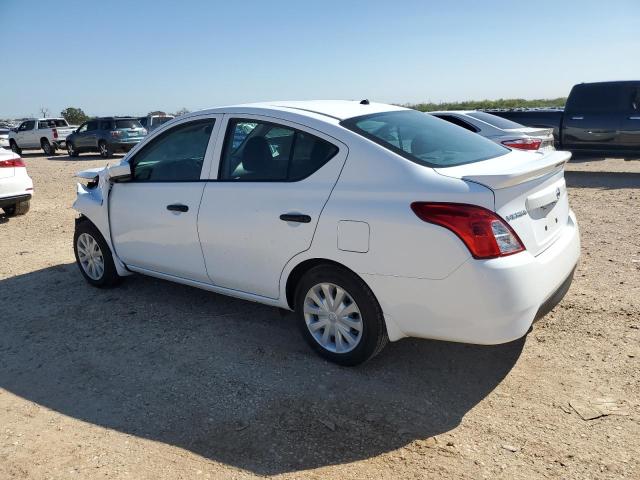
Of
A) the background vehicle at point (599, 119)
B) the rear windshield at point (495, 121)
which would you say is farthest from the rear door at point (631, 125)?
the rear windshield at point (495, 121)

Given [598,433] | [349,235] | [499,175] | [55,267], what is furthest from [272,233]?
[55,267]

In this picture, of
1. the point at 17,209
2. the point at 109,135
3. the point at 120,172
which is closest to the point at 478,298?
the point at 120,172

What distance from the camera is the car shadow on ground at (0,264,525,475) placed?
2967 millimetres

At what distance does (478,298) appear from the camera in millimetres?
2951

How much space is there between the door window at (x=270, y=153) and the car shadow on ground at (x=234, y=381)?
1227mm

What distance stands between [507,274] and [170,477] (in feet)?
6.49

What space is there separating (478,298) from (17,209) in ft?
29.7

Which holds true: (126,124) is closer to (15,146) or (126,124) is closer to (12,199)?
(15,146)

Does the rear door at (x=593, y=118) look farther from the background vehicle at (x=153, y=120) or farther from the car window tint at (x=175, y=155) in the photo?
the background vehicle at (x=153, y=120)

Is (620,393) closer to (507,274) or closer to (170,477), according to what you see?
(507,274)

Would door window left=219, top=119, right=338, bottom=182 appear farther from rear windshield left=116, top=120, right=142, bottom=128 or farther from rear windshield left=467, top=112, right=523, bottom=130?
rear windshield left=116, top=120, right=142, bottom=128

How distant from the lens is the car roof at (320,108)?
3746 millimetres

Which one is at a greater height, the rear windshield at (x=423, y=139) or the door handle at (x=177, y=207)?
the rear windshield at (x=423, y=139)

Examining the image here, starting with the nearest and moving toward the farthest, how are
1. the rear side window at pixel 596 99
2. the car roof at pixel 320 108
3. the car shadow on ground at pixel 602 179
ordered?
the car roof at pixel 320 108
the car shadow on ground at pixel 602 179
the rear side window at pixel 596 99
